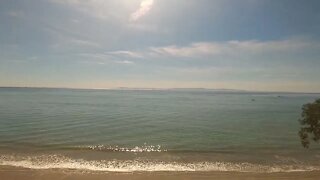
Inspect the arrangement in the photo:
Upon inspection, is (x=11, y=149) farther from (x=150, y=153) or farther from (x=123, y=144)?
(x=150, y=153)

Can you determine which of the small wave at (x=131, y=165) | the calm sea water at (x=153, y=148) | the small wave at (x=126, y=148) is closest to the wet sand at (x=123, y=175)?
the small wave at (x=131, y=165)

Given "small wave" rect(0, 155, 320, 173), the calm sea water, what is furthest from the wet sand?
the calm sea water

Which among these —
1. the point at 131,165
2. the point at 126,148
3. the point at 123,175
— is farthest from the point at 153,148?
the point at 123,175

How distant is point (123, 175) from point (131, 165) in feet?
12.5

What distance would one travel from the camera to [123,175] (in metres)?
23.5

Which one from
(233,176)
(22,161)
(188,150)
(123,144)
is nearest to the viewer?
(233,176)

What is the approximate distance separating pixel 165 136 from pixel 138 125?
35.9 ft

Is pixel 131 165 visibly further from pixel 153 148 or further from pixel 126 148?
pixel 153 148

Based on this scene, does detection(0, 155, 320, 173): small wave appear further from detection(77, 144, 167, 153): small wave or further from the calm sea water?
detection(77, 144, 167, 153): small wave

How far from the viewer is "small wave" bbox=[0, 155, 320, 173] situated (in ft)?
85.6

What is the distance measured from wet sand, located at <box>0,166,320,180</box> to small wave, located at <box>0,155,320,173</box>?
130 centimetres

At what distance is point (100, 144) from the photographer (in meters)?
35.8

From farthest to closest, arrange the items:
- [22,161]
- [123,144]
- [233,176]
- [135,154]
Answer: [123,144], [135,154], [22,161], [233,176]

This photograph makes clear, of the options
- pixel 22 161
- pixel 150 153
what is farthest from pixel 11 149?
pixel 150 153
